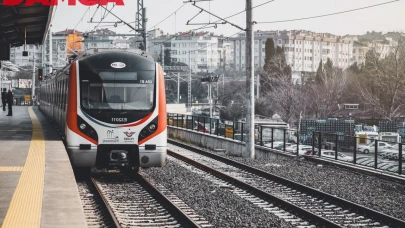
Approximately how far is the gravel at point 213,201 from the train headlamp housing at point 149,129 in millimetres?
1347

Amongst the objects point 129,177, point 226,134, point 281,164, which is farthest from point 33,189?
point 226,134

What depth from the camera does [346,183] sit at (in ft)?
55.0

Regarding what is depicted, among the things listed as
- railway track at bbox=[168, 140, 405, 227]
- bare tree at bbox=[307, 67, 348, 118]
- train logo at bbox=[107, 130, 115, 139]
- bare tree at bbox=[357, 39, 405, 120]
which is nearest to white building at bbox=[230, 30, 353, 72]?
bare tree at bbox=[307, 67, 348, 118]

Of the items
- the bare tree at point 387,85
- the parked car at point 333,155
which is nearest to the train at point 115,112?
the parked car at point 333,155

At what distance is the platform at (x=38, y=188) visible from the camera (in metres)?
8.64

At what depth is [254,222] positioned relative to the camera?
38.0 ft

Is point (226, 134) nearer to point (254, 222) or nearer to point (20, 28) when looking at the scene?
point (20, 28)

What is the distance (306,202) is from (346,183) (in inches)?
126

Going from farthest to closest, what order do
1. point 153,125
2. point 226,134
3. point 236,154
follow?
point 226,134, point 236,154, point 153,125

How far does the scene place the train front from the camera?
15.8 m

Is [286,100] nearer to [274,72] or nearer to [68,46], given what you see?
[274,72]

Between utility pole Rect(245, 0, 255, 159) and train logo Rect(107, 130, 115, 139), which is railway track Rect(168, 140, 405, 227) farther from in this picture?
utility pole Rect(245, 0, 255, 159)

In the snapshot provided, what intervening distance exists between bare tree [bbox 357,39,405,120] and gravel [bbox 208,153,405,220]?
45269mm

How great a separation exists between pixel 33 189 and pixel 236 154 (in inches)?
667
